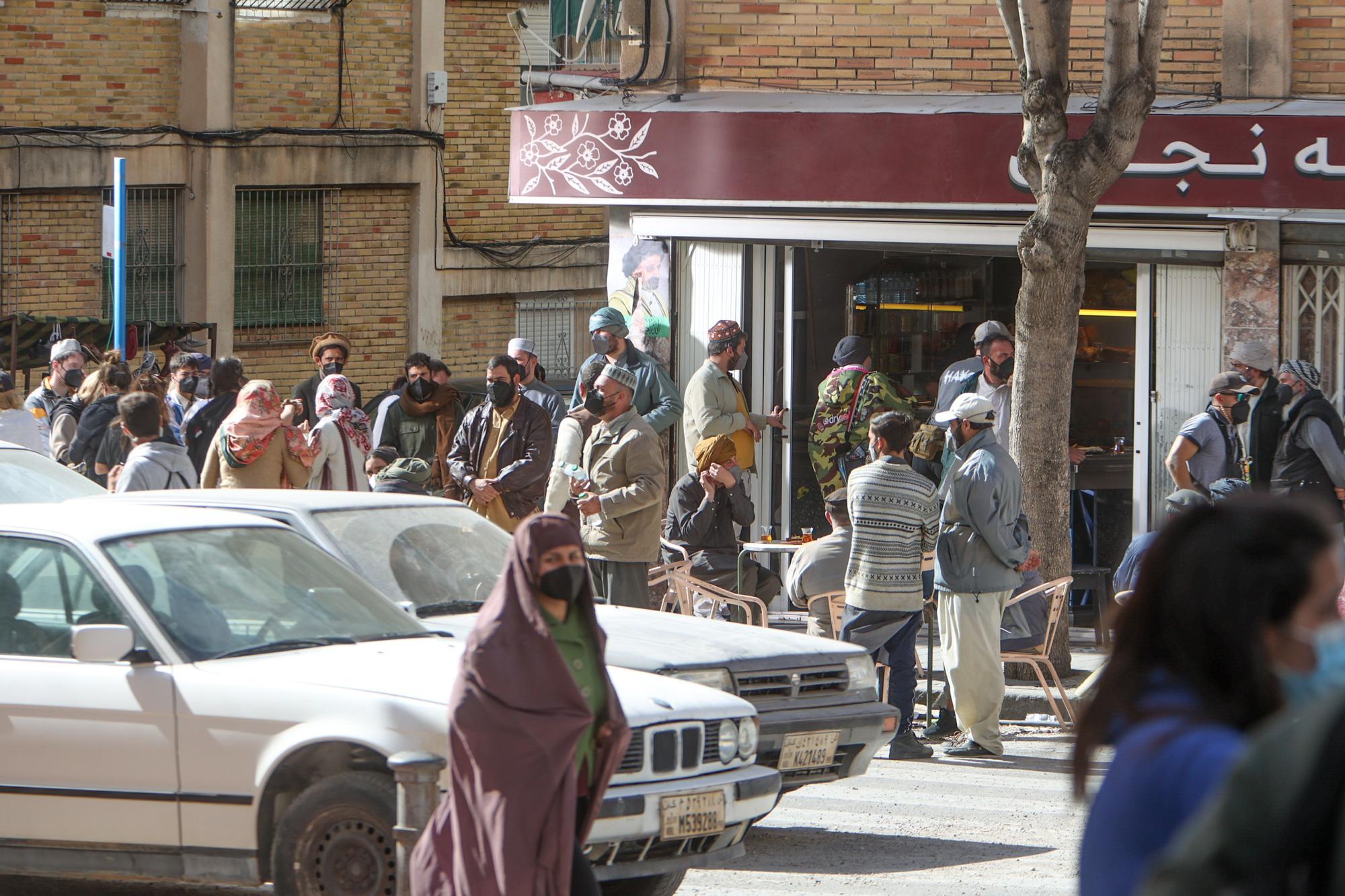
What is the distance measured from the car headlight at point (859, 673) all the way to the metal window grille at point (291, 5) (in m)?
18.6

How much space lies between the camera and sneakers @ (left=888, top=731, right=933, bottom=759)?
9.84m

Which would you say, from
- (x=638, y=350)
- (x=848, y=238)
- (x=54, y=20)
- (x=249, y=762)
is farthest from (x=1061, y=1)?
(x=54, y=20)

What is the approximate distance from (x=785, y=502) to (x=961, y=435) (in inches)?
187

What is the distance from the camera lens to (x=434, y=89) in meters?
25.9

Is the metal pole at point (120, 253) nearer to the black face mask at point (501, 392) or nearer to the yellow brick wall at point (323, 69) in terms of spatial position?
the black face mask at point (501, 392)

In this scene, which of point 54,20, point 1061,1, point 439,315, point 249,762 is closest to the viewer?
point 249,762

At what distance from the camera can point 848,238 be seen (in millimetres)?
13961

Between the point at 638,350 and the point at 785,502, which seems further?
the point at 785,502

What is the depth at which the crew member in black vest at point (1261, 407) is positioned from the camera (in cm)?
1220

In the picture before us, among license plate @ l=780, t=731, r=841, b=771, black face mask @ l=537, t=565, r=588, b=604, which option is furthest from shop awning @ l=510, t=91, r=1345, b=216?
black face mask @ l=537, t=565, r=588, b=604

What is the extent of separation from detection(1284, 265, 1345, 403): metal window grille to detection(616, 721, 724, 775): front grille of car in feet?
26.0

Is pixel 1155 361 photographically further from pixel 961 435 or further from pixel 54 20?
pixel 54 20

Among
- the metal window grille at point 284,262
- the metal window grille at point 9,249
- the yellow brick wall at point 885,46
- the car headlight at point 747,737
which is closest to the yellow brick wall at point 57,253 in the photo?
the metal window grille at point 9,249

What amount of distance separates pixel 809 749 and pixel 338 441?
5.11 metres
